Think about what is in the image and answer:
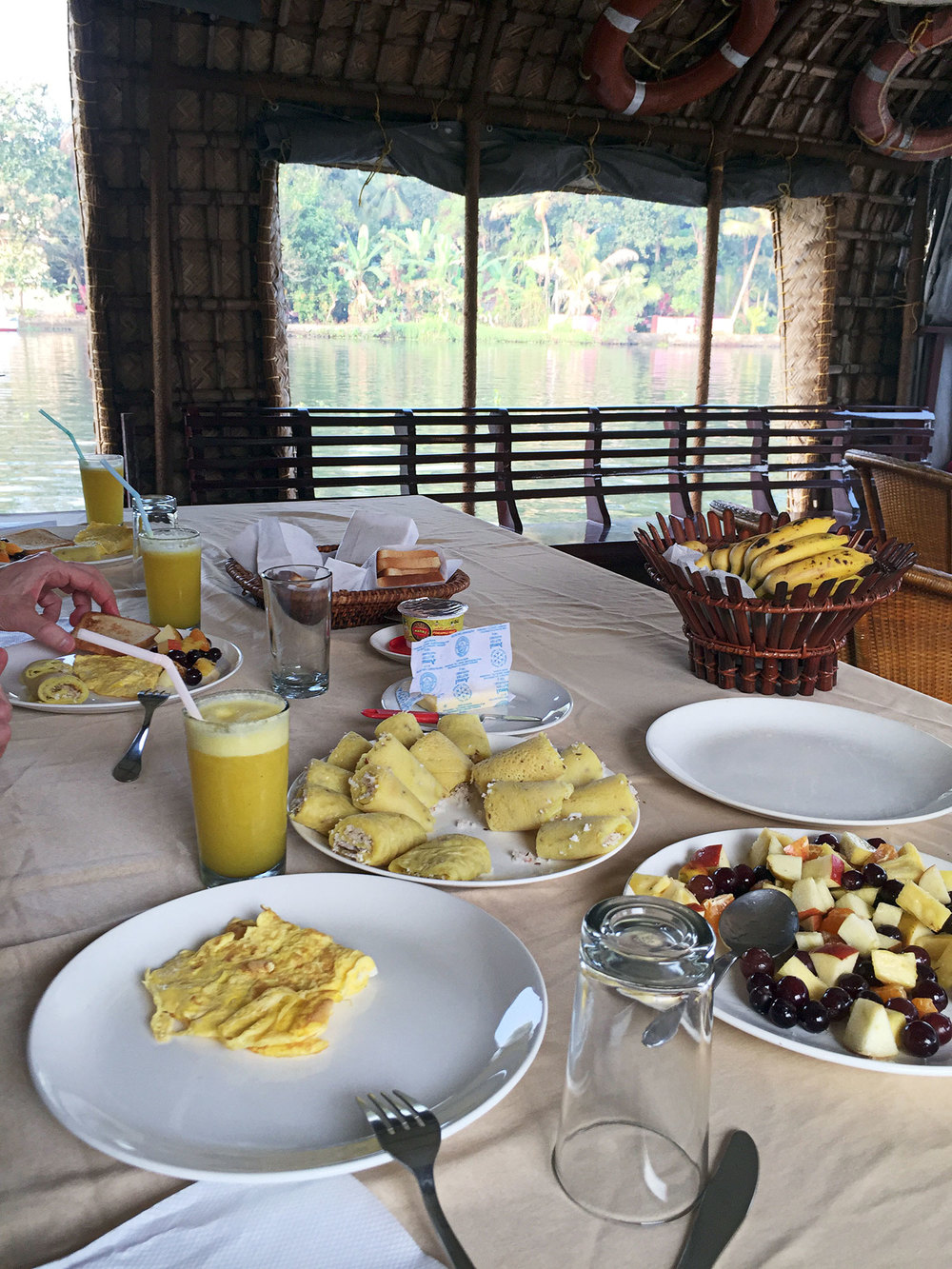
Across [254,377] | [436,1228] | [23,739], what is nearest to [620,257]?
[254,377]

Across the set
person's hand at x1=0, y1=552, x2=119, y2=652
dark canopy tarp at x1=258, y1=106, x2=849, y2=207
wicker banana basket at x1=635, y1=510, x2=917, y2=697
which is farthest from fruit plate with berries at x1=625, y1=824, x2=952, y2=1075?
dark canopy tarp at x1=258, y1=106, x2=849, y2=207

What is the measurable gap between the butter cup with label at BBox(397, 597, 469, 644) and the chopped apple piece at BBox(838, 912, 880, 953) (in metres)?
0.74

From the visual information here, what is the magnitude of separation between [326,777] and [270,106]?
15.3ft

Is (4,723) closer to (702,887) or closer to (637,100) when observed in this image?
(702,887)

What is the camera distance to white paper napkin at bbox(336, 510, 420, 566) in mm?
1882

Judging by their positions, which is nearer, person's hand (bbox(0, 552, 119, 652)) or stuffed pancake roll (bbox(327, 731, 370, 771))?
stuffed pancake roll (bbox(327, 731, 370, 771))

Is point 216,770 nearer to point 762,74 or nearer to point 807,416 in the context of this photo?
point 807,416

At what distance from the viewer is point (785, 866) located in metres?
0.82

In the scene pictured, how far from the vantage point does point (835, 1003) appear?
2.16 ft

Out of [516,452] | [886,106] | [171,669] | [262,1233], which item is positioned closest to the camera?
[262,1233]

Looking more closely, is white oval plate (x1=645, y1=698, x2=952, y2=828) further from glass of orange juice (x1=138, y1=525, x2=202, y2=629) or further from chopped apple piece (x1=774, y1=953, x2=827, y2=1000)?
glass of orange juice (x1=138, y1=525, x2=202, y2=629)

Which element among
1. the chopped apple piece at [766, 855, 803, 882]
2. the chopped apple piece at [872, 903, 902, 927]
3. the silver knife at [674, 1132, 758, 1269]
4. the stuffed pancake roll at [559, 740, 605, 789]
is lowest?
the silver knife at [674, 1132, 758, 1269]

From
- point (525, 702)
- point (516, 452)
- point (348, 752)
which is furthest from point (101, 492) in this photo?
point (516, 452)

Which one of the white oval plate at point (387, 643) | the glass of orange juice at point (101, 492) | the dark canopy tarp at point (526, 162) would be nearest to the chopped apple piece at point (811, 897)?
the white oval plate at point (387, 643)
